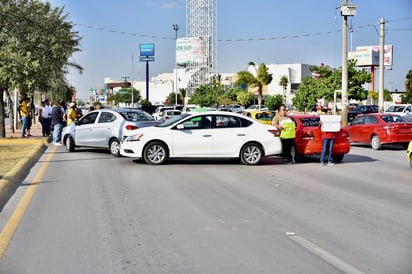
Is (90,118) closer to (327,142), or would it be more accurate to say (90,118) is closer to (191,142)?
(191,142)

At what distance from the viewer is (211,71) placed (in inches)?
3937

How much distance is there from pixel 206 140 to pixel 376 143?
8511 mm

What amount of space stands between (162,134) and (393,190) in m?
6.50

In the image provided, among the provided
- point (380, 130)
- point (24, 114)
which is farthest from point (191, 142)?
point (24, 114)

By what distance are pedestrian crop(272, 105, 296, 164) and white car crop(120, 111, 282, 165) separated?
0.75 feet

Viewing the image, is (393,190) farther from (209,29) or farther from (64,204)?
(209,29)

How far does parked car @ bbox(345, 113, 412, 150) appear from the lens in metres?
20.2

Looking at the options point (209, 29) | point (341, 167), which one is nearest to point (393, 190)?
point (341, 167)

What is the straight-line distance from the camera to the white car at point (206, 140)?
15.2m

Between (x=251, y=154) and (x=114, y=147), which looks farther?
(x=114, y=147)

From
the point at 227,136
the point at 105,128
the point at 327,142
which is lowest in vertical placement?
the point at 327,142

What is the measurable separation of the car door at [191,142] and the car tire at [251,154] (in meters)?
0.96

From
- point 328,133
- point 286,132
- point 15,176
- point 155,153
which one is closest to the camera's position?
point 15,176

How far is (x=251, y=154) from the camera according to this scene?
15.5 meters
